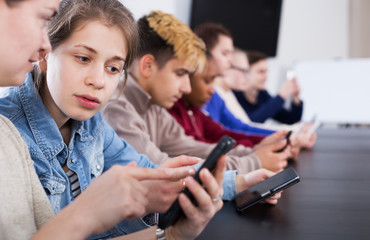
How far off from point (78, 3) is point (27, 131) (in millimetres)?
297

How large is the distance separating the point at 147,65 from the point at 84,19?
0.62 metres

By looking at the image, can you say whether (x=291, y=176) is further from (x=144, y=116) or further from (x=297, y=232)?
(x=144, y=116)

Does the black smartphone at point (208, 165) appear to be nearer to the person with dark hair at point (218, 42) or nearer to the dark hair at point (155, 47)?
the dark hair at point (155, 47)

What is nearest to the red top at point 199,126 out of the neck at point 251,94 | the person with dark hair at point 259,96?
the person with dark hair at point 259,96

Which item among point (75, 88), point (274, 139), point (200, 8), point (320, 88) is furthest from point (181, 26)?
point (320, 88)

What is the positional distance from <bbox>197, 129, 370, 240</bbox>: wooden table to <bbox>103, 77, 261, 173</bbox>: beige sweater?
0.25m

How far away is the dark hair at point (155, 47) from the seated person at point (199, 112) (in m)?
0.26

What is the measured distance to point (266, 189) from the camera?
82cm

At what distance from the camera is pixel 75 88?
809 millimetres

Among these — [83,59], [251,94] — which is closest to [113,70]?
[83,59]

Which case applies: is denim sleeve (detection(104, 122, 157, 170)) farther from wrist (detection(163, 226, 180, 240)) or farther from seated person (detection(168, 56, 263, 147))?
seated person (detection(168, 56, 263, 147))

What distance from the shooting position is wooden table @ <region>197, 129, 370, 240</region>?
672 mm

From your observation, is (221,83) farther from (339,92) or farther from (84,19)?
(84,19)

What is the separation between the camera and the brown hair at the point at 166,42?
146 cm
